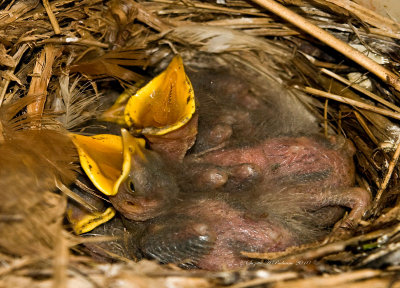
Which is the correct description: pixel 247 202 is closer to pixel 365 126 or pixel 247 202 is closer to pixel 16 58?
pixel 365 126

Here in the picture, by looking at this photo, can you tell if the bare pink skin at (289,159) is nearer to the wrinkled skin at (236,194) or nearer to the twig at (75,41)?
the wrinkled skin at (236,194)

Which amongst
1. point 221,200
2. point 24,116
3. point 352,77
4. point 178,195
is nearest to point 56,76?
point 24,116

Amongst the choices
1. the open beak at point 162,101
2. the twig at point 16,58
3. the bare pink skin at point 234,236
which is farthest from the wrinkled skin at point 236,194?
the twig at point 16,58

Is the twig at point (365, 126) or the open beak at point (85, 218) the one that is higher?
the twig at point (365, 126)

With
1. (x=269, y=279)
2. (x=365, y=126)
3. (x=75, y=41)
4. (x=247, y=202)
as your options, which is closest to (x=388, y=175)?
(x=365, y=126)

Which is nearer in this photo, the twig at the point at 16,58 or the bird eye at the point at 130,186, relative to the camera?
the bird eye at the point at 130,186
